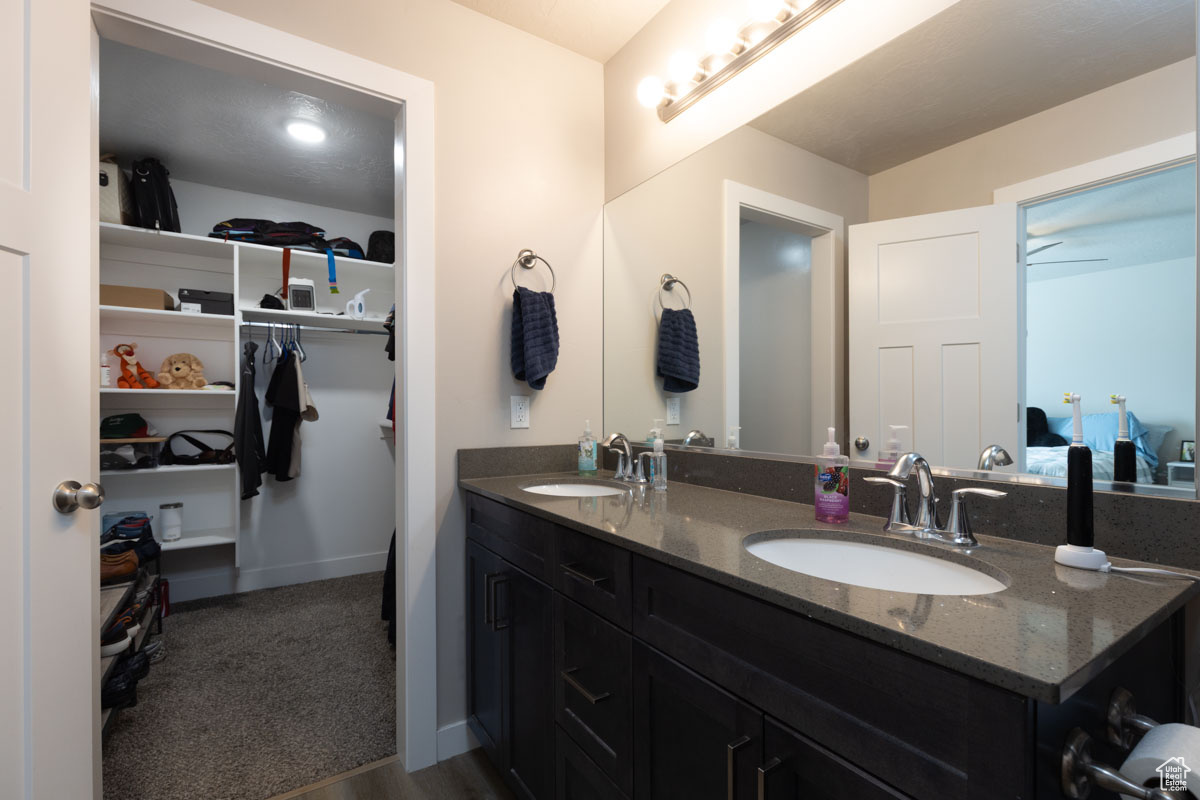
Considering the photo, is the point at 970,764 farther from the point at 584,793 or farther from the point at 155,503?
the point at 155,503

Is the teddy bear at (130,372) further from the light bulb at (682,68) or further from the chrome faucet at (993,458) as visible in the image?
the chrome faucet at (993,458)

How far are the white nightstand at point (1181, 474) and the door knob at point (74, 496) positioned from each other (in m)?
1.93

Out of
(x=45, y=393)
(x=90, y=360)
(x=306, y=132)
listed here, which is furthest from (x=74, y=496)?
(x=306, y=132)

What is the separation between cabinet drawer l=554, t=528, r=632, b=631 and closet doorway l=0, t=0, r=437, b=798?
0.68 metres

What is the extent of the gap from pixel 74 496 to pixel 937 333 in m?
1.82

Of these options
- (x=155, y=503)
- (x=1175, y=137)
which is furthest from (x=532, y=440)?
(x=155, y=503)

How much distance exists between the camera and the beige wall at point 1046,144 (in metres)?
0.88

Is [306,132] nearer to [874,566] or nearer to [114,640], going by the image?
[114,640]

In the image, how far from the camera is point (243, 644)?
2.57m

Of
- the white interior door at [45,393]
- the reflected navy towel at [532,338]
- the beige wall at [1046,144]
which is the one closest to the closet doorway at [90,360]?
the white interior door at [45,393]

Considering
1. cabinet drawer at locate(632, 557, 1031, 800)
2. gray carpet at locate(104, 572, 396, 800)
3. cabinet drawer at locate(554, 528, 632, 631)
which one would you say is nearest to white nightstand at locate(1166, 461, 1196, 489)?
cabinet drawer at locate(632, 557, 1031, 800)

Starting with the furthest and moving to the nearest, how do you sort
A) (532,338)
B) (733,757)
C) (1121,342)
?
(532,338) < (1121,342) < (733,757)

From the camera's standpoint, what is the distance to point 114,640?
75.4 inches

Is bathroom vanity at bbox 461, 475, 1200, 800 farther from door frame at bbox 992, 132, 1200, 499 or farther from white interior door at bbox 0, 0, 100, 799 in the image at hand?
white interior door at bbox 0, 0, 100, 799
